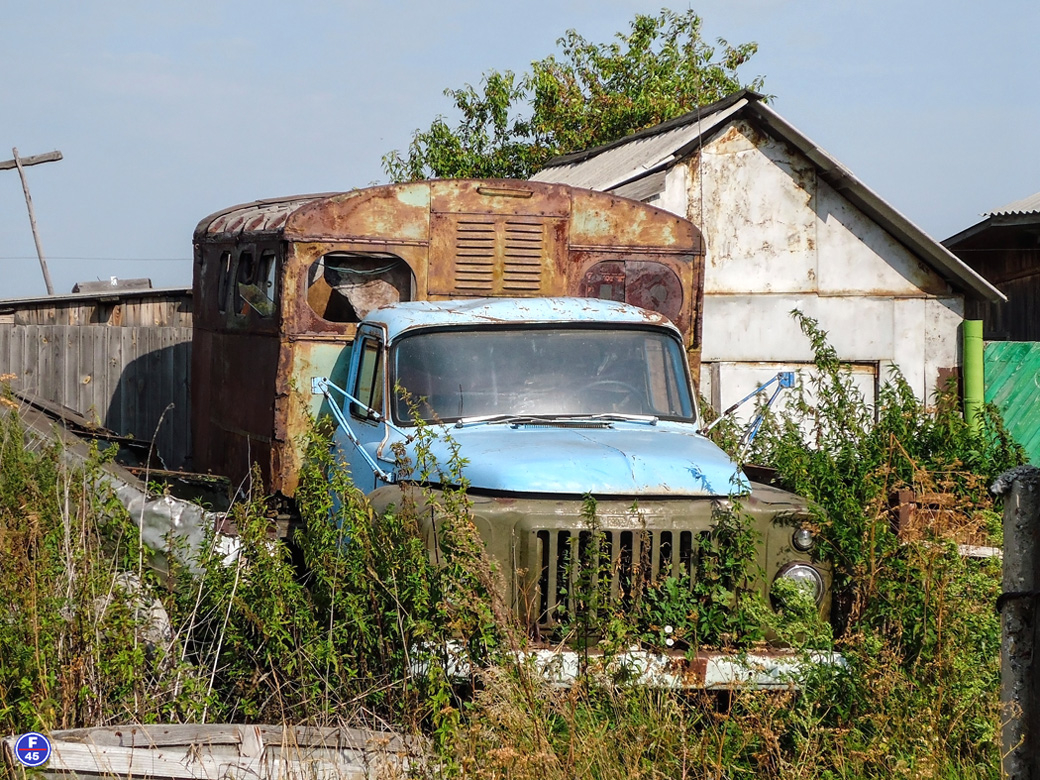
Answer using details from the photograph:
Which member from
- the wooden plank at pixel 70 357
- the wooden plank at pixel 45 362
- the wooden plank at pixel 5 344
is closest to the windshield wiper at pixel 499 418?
the wooden plank at pixel 70 357

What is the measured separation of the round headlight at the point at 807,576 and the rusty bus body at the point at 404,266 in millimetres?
3132

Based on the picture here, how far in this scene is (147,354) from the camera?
1452cm

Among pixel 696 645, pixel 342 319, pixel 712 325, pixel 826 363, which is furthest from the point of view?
pixel 712 325

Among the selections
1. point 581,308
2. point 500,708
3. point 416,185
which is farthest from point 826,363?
point 500,708

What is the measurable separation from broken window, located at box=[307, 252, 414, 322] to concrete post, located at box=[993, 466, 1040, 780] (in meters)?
5.54

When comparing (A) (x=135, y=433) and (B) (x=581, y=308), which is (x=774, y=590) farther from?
(A) (x=135, y=433)

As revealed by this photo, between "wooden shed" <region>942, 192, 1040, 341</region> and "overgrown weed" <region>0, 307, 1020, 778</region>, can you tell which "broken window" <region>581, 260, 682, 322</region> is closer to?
"overgrown weed" <region>0, 307, 1020, 778</region>

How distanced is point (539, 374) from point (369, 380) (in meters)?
1.02

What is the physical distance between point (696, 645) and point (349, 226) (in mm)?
4030

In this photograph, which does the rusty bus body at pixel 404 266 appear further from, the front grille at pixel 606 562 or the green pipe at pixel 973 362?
the green pipe at pixel 973 362

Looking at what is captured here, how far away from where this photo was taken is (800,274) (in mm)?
14469

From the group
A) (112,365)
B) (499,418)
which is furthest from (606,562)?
(112,365)

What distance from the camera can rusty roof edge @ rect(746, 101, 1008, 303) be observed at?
13.9 metres

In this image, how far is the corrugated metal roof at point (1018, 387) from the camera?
13766mm
